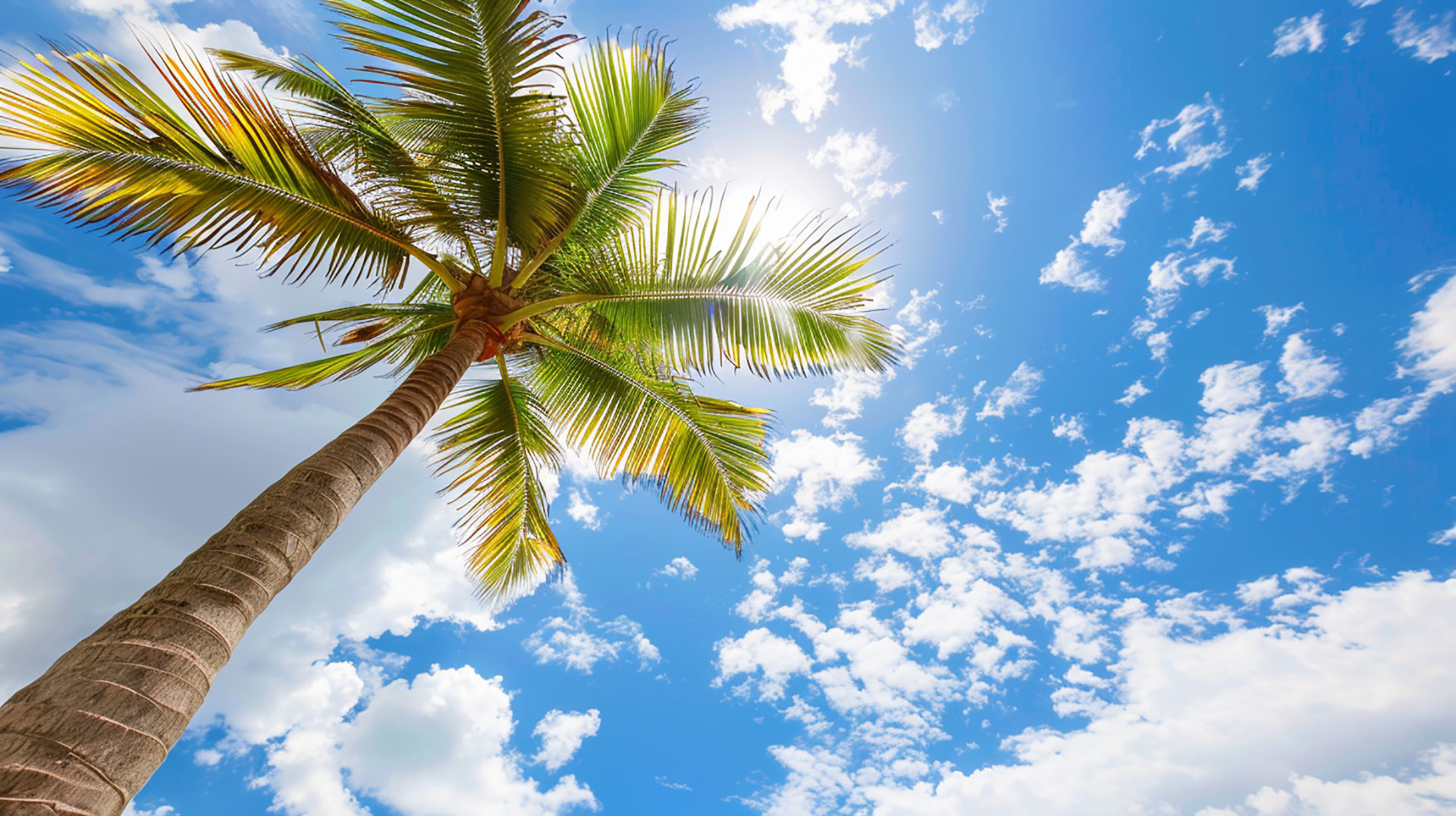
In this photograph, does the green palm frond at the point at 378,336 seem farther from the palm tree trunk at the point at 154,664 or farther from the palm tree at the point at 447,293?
the palm tree trunk at the point at 154,664

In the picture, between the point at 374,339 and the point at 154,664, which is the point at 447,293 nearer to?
the point at 374,339

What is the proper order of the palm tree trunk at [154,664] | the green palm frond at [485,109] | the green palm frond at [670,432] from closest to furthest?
1. the palm tree trunk at [154,664]
2. the green palm frond at [485,109]
3. the green palm frond at [670,432]

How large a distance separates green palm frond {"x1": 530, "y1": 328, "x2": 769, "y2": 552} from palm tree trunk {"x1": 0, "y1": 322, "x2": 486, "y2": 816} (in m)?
3.36

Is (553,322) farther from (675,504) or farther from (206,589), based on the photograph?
(206,589)

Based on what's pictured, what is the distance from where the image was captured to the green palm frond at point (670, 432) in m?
6.82

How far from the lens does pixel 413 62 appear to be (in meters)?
4.84

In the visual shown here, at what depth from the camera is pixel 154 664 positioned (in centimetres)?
240

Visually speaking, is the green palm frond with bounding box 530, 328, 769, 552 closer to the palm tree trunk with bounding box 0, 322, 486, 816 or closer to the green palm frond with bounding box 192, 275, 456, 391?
the green palm frond with bounding box 192, 275, 456, 391

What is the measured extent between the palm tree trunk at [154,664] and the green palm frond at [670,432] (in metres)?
3.36

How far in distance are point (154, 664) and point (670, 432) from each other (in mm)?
4820

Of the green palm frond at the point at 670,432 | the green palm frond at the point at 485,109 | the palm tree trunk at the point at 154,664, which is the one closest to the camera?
the palm tree trunk at the point at 154,664

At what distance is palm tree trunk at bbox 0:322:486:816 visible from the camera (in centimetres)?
200

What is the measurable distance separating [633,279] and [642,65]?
1807mm

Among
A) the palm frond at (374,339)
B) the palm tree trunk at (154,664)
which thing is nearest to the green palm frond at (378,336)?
the palm frond at (374,339)
